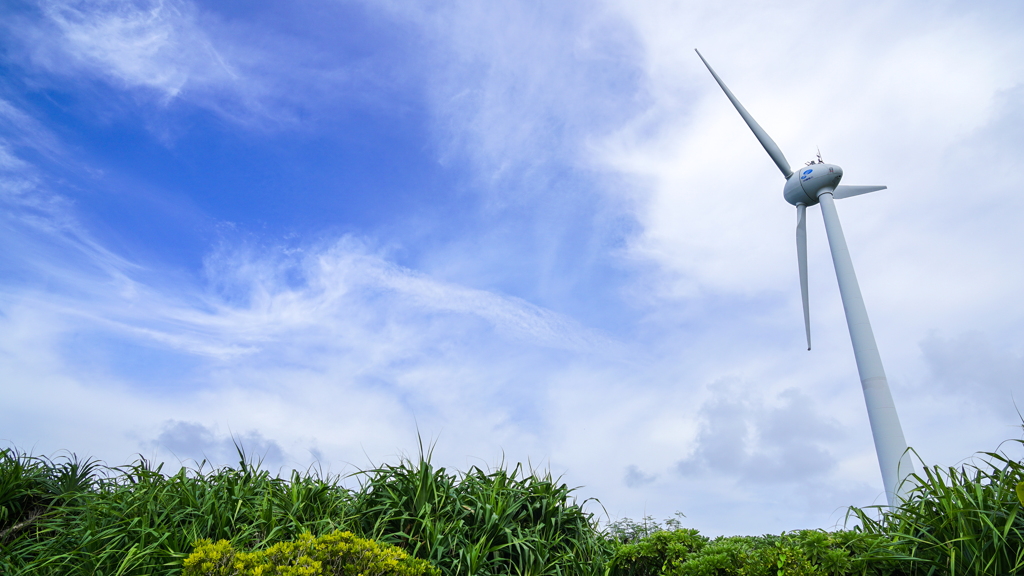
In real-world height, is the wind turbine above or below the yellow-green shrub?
above

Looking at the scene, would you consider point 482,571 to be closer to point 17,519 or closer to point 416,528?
point 416,528

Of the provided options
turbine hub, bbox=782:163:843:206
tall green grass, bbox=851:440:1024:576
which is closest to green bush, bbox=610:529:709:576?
tall green grass, bbox=851:440:1024:576

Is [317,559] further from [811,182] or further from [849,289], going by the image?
[811,182]

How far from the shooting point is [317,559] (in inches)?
222

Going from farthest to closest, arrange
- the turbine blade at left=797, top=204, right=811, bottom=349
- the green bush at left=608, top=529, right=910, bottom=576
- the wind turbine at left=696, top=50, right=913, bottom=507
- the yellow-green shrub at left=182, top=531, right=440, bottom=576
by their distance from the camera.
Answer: the turbine blade at left=797, top=204, right=811, bottom=349 < the wind turbine at left=696, top=50, right=913, bottom=507 < the green bush at left=608, top=529, right=910, bottom=576 < the yellow-green shrub at left=182, top=531, right=440, bottom=576

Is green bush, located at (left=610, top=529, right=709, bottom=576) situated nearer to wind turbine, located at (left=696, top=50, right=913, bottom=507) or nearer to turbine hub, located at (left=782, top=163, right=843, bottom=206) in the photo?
wind turbine, located at (left=696, top=50, right=913, bottom=507)

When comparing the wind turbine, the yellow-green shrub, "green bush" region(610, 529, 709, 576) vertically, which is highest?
the wind turbine

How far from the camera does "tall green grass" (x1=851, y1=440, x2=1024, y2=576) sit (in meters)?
5.55

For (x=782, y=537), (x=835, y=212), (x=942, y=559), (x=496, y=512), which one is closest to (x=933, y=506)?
(x=942, y=559)

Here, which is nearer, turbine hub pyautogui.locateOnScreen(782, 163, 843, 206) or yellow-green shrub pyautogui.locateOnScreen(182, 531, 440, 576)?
yellow-green shrub pyautogui.locateOnScreen(182, 531, 440, 576)

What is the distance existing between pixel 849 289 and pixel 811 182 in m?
5.87

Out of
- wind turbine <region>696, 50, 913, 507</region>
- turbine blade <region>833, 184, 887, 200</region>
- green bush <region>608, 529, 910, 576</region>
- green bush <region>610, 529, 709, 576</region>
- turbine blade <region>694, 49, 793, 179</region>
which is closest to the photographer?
green bush <region>608, 529, 910, 576</region>

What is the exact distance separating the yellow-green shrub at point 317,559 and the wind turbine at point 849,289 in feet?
41.4

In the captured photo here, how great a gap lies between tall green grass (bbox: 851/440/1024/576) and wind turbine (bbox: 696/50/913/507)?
8.02 m
